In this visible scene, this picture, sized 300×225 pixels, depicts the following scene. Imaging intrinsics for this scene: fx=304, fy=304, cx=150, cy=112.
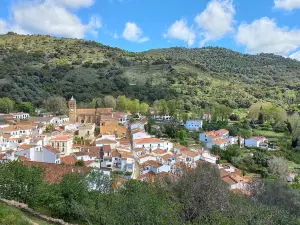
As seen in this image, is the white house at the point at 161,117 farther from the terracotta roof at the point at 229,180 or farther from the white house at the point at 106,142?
the terracotta roof at the point at 229,180

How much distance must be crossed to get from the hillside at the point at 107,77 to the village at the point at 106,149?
19.4m

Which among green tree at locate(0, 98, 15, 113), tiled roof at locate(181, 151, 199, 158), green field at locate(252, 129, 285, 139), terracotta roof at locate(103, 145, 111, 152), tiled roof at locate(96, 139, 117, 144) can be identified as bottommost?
tiled roof at locate(181, 151, 199, 158)

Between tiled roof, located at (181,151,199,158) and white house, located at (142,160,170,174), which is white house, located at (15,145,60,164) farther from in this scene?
tiled roof, located at (181,151,199,158)

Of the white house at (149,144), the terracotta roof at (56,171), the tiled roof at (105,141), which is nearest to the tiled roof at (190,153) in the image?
the white house at (149,144)

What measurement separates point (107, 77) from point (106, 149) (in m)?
52.4

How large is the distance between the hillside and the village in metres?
19.4

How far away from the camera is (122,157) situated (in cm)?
3378

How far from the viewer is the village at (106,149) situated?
30312 mm

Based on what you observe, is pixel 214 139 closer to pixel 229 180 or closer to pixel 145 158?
pixel 145 158

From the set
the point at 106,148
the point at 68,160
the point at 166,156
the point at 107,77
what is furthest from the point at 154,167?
the point at 107,77

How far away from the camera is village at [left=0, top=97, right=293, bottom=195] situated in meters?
30.3

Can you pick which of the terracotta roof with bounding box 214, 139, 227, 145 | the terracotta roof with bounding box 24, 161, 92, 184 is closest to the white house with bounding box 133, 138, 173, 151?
the terracotta roof with bounding box 214, 139, 227, 145

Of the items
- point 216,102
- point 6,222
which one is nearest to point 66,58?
point 216,102

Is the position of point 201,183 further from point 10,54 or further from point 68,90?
point 10,54
